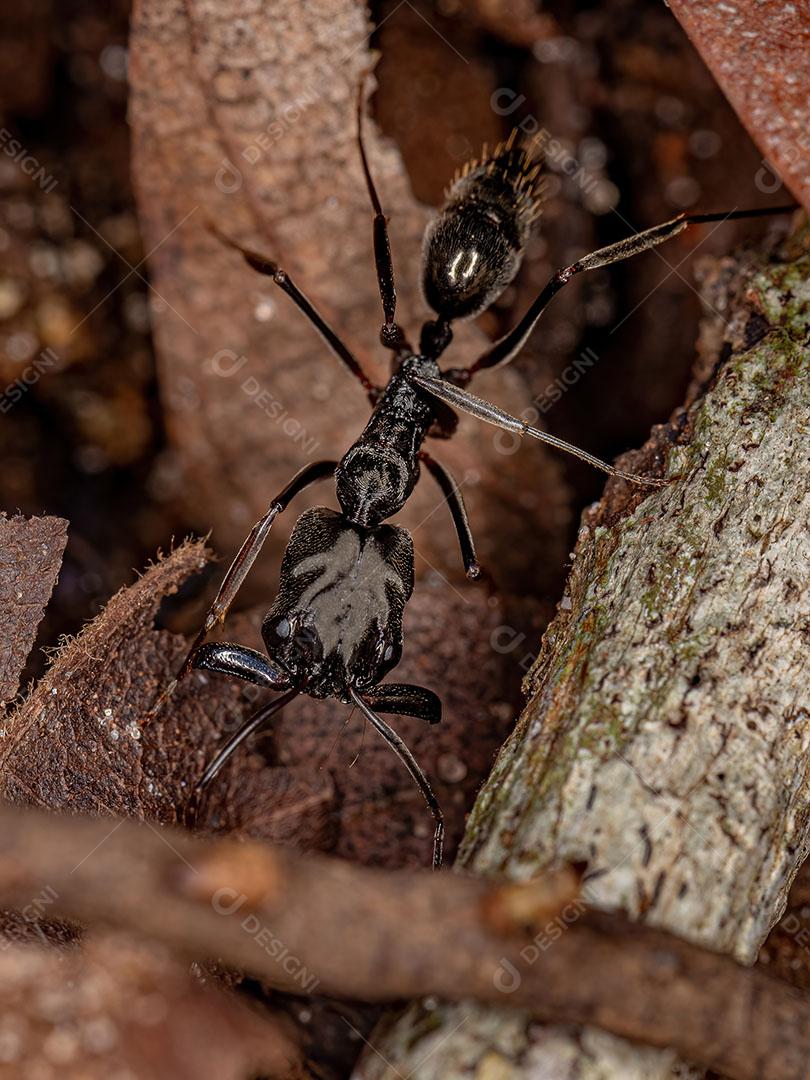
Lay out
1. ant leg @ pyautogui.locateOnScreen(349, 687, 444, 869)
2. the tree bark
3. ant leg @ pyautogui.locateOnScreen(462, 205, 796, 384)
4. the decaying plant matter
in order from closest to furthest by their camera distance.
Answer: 1. the decaying plant matter
2. the tree bark
3. ant leg @ pyautogui.locateOnScreen(349, 687, 444, 869)
4. ant leg @ pyautogui.locateOnScreen(462, 205, 796, 384)

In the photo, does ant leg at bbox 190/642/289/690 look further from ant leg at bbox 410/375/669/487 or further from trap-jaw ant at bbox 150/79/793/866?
ant leg at bbox 410/375/669/487

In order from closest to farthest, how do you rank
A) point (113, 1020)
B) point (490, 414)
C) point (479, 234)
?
point (113, 1020) → point (490, 414) → point (479, 234)

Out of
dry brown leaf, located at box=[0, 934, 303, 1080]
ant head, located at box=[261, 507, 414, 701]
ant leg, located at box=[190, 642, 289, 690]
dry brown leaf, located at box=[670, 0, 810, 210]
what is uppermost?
dry brown leaf, located at box=[670, 0, 810, 210]

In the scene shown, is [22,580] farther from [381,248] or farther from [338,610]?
[381,248]

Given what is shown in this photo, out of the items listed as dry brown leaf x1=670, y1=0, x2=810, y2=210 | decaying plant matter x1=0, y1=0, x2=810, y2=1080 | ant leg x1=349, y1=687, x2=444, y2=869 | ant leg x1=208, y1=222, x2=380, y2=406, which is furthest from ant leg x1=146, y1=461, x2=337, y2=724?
dry brown leaf x1=670, y1=0, x2=810, y2=210

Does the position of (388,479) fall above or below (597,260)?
below

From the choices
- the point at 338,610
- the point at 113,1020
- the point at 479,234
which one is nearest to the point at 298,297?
the point at 479,234
